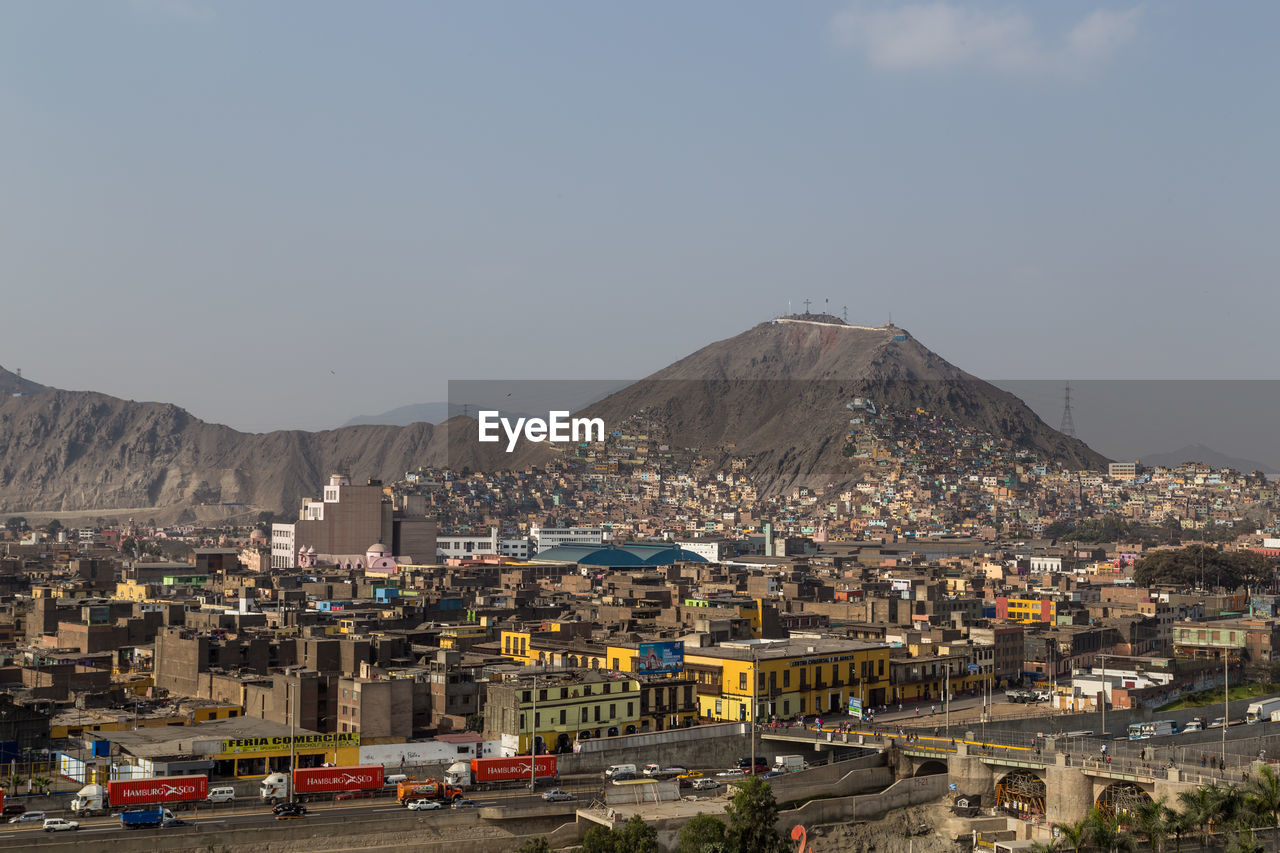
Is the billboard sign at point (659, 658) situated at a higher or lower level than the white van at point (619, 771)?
higher

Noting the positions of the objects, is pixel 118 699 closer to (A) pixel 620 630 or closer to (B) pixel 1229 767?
(A) pixel 620 630

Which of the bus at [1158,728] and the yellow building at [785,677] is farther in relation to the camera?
the yellow building at [785,677]

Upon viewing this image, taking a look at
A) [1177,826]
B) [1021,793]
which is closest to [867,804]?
[1021,793]

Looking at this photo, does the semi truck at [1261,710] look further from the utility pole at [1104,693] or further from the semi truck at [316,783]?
the semi truck at [316,783]

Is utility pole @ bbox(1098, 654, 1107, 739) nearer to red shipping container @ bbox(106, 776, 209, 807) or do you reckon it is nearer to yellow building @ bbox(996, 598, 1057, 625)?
yellow building @ bbox(996, 598, 1057, 625)

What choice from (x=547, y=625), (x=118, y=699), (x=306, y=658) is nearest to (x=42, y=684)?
(x=118, y=699)

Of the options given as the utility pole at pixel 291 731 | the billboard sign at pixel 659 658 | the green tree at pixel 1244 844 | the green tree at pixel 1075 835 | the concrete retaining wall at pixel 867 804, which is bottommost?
the concrete retaining wall at pixel 867 804

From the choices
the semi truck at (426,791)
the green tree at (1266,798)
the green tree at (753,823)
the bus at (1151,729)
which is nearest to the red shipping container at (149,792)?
the semi truck at (426,791)
